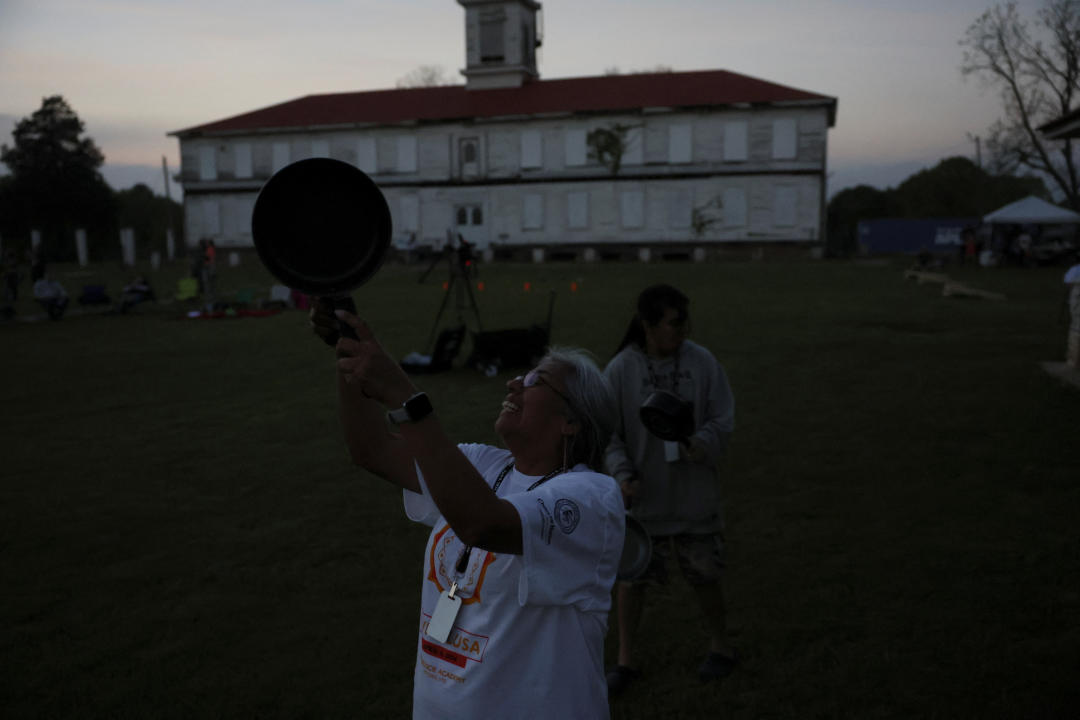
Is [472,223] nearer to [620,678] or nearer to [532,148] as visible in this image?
[532,148]

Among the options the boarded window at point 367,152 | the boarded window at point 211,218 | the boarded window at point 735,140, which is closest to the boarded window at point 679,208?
the boarded window at point 735,140

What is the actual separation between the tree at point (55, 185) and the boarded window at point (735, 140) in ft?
152

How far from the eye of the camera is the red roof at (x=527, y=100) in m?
47.8

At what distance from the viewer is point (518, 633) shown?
2.15 m

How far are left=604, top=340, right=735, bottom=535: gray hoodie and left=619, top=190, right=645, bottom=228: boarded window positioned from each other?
148 ft

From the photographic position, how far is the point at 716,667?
4.59 meters

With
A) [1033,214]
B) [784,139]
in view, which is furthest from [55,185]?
[1033,214]

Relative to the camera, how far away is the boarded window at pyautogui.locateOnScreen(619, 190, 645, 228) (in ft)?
160

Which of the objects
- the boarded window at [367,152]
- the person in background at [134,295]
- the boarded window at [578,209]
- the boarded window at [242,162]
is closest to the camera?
the person in background at [134,295]

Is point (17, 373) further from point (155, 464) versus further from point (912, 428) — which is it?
point (912, 428)

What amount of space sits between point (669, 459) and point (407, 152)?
4938cm

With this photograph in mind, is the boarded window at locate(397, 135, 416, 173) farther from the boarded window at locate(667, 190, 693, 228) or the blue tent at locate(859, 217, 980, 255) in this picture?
the blue tent at locate(859, 217, 980, 255)

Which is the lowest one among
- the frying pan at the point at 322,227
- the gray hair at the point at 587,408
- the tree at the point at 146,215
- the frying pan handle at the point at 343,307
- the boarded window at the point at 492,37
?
the gray hair at the point at 587,408

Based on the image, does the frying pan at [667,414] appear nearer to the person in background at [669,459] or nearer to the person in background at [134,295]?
the person in background at [669,459]
